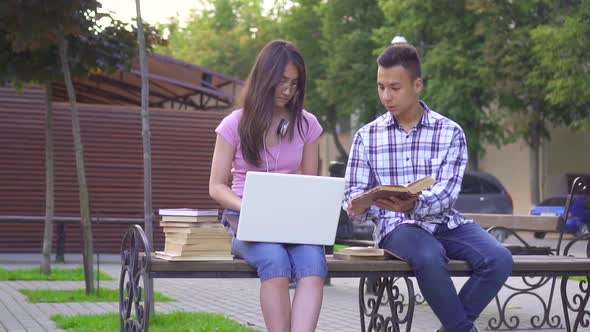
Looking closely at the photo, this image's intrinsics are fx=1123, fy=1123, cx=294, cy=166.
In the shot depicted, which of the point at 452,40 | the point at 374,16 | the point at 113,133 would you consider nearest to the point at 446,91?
the point at 452,40

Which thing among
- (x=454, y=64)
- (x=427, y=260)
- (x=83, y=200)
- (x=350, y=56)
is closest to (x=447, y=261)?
(x=427, y=260)

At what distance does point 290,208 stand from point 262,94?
2.37ft

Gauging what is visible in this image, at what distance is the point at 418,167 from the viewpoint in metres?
6.08

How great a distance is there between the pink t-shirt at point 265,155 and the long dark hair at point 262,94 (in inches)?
1.6

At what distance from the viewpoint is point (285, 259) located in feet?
17.8

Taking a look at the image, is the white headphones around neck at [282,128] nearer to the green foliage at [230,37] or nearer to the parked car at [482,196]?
A: the parked car at [482,196]

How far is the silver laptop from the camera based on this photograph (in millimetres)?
5297

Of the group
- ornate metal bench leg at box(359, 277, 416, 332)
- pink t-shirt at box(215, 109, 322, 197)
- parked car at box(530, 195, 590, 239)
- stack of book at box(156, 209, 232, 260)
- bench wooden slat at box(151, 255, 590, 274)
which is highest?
pink t-shirt at box(215, 109, 322, 197)

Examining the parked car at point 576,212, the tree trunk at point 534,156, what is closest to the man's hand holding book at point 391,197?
the parked car at point 576,212

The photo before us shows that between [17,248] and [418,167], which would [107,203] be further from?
[418,167]

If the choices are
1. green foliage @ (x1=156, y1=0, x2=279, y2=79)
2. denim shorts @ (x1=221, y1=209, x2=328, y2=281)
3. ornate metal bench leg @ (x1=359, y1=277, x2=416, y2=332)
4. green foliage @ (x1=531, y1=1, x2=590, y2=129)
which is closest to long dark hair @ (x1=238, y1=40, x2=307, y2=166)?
denim shorts @ (x1=221, y1=209, x2=328, y2=281)

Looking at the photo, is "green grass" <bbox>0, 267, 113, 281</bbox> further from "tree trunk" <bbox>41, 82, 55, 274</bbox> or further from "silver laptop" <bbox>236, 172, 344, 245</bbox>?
"silver laptop" <bbox>236, 172, 344, 245</bbox>

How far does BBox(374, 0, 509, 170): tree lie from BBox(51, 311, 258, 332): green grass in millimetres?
24130

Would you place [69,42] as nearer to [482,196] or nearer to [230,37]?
[482,196]
